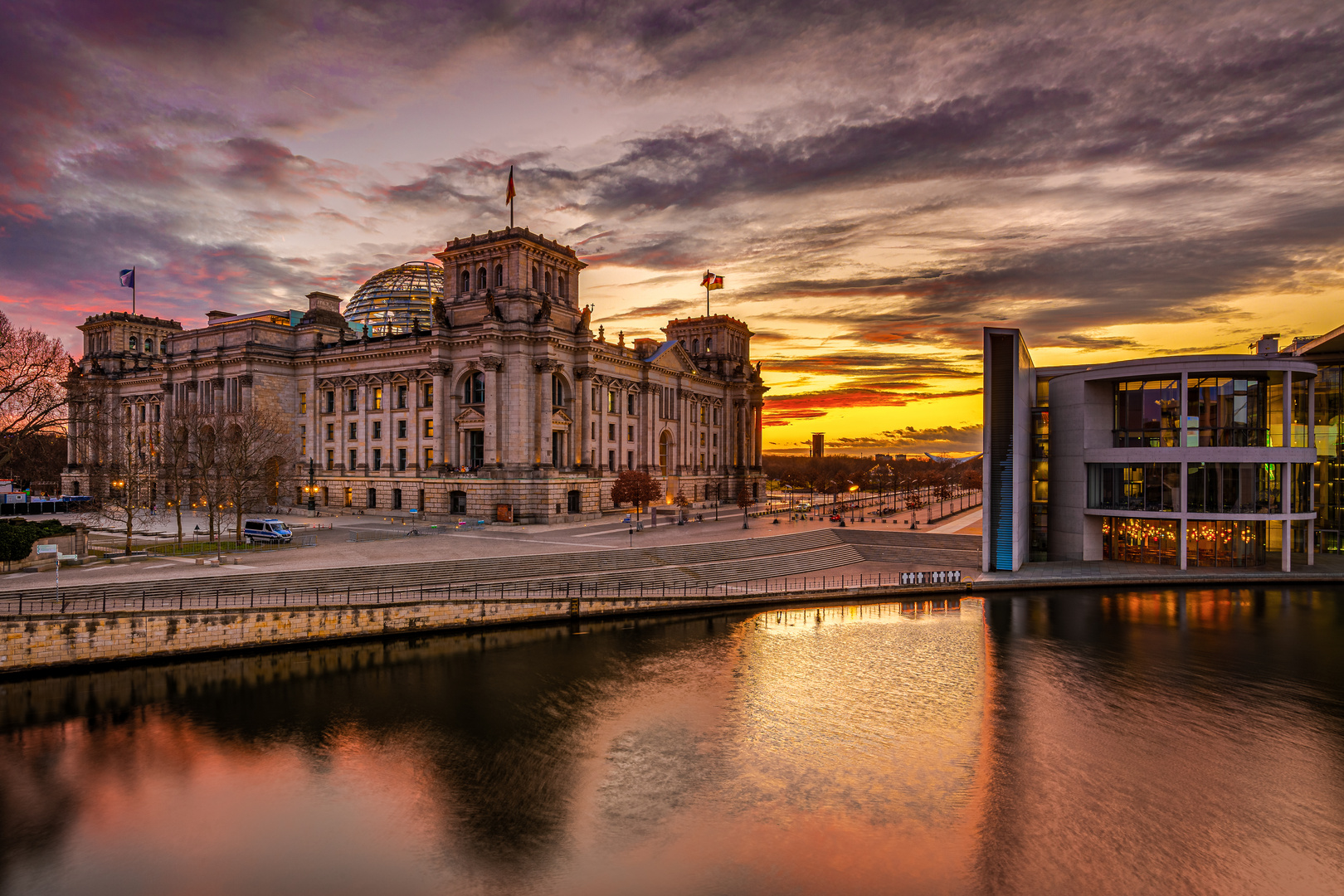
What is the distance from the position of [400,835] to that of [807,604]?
106 feet

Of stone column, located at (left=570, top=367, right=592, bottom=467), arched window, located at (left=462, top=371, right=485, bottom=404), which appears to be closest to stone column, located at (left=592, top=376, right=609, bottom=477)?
stone column, located at (left=570, top=367, right=592, bottom=467)

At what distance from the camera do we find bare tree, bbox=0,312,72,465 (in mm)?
42812

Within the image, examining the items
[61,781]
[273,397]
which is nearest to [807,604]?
[61,781]

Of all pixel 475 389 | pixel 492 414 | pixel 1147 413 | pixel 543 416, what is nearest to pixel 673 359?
pixel 543 416

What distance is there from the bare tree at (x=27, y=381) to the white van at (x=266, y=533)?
13751mm

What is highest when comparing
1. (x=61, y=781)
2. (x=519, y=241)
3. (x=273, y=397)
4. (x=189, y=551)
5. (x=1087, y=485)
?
(x=519, y=241)

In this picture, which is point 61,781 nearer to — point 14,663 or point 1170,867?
point 14,663

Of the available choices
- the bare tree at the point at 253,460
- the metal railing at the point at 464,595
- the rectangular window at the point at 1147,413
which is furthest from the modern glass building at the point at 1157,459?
the bare tree at the point at 253,460

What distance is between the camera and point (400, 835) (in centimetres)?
1884

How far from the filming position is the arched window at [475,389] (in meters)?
75.0

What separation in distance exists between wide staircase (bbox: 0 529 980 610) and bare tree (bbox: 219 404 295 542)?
533 inches

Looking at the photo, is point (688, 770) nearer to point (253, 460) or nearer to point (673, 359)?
point (253, 460)

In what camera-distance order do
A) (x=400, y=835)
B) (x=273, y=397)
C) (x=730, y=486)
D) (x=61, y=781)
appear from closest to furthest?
(x=400, y=835) < (x=61, y=781) < (x=273, y=397) < (x=730, y=486)

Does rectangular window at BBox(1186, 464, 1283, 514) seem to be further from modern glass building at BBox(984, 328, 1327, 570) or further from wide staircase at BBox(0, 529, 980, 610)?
wide staircase at BBox(0, 529, 980, 610)
